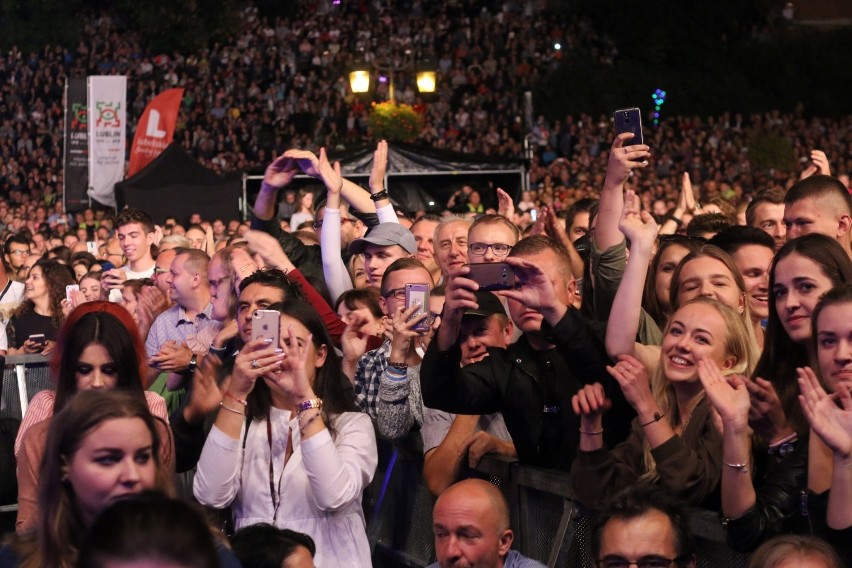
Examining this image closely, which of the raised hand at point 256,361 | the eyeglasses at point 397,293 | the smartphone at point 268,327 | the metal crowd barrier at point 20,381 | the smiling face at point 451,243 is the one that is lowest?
the metal crowd barrier at point 20,381

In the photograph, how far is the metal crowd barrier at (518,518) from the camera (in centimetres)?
410

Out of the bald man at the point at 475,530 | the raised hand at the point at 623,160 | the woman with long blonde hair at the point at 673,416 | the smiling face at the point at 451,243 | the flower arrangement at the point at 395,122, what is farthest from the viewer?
the flower arrangement at the point at 395,122

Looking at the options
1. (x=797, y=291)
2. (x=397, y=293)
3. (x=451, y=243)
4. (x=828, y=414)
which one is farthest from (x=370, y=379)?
(x=828, y=414)

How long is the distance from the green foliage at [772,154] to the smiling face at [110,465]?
2416 centimetres

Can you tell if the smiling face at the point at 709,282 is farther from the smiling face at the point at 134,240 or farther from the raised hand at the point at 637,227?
the smiling face at the point at 134,240

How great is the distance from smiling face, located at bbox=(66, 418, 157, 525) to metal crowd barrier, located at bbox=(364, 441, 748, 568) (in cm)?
156

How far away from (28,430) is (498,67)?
32933 mm

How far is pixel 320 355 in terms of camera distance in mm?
5066

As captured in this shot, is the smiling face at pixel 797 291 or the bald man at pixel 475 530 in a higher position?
the smiling face at pixel 797 291

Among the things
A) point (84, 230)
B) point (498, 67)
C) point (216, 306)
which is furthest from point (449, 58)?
point (216, 306)

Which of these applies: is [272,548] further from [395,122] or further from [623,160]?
[395,122]

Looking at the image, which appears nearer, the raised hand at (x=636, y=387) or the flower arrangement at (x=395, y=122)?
the raised hand at (x=636, y=387)

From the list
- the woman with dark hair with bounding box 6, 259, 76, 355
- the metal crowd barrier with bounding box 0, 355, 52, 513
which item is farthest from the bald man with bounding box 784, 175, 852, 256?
the woman with dark hair with bounding box 6, 259, 76, 355

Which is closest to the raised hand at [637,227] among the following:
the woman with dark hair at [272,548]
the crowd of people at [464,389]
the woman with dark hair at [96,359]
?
the crowd of people at [464,389]
